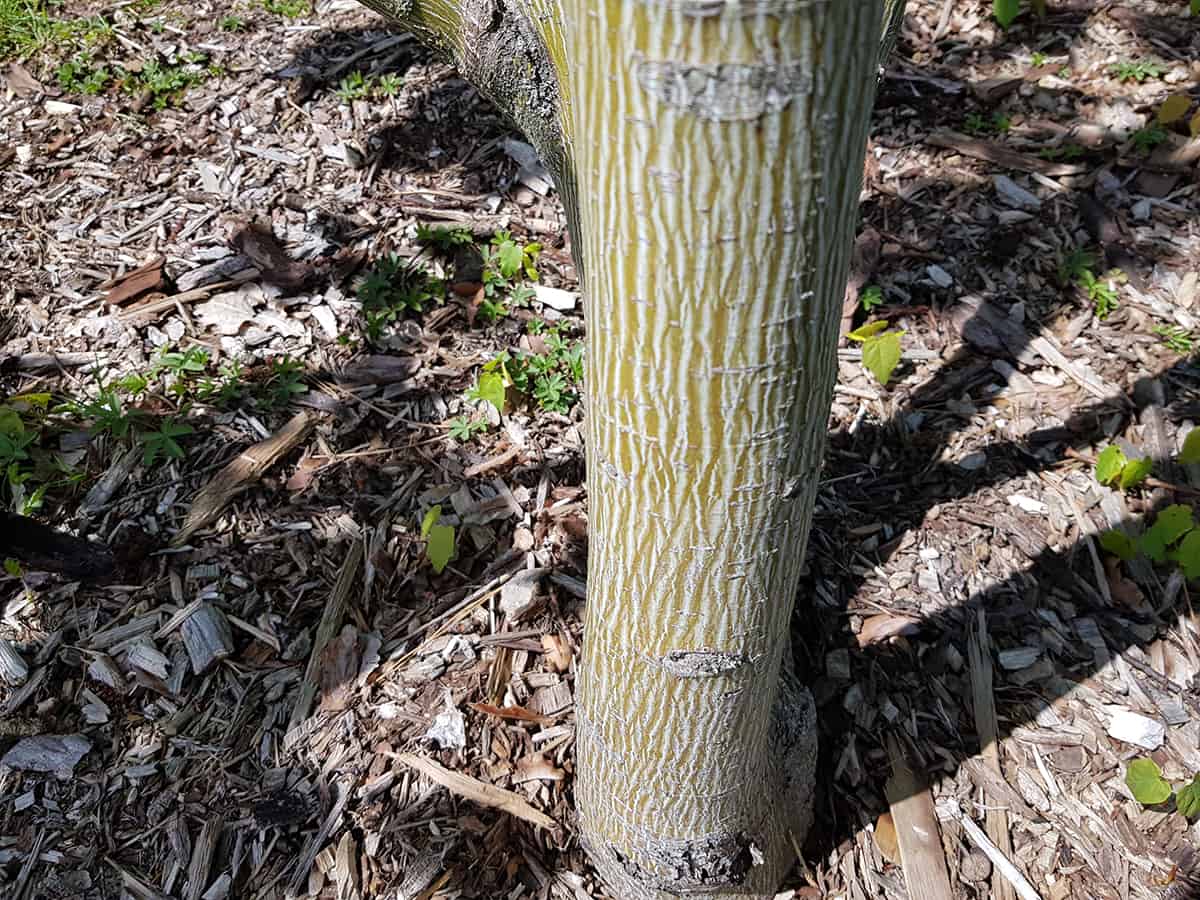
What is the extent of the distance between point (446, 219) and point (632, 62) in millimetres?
2686

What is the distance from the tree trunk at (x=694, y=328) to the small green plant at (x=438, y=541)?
799 mm

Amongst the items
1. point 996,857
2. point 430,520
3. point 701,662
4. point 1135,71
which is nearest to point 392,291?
point 430,520

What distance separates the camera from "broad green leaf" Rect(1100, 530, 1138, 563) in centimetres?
258

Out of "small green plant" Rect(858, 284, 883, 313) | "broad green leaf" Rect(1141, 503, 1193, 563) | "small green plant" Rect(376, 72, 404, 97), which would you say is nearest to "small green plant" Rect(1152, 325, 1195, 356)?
"broad green leaf" Rect(1141, 503, 1193, 563)

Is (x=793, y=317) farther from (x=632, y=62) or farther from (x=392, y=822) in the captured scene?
(x=392, y=822)

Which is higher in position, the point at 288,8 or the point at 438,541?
the point at 288,8

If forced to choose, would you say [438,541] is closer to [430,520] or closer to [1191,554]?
[430,520]

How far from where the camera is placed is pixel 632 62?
89cm

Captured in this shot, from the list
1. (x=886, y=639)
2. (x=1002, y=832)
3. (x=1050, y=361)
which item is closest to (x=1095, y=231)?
(x=1050, y=361)

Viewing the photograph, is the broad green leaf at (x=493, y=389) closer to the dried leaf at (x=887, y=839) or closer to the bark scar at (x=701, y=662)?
the bark scar at (x=701, y=662)

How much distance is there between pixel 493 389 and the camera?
2.79 metres

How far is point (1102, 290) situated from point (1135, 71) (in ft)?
4.55

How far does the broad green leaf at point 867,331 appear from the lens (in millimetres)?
3051

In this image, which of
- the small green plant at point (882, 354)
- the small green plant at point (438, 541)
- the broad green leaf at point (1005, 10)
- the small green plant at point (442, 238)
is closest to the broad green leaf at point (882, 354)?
the small green plant at point (882, 354)
